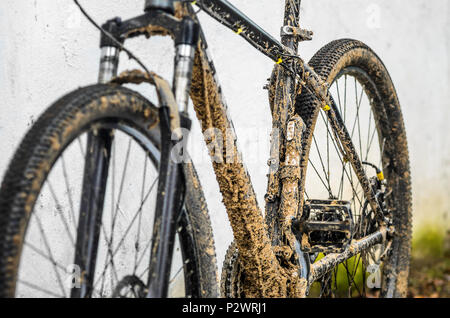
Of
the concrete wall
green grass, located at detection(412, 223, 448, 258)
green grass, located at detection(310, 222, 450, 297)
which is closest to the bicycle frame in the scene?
the concrete wall

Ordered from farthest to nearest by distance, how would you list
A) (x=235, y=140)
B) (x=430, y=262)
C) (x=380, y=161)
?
1. (x=430, y=262)
2. (x=380, y=161)
3. (x=235, y=140)

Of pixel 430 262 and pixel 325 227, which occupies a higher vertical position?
pixel 430 262

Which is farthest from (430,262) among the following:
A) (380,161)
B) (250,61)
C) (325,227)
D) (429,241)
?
(325,227)

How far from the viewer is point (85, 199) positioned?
2.31 feet

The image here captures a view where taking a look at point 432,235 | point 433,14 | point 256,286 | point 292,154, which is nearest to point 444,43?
point 433,14

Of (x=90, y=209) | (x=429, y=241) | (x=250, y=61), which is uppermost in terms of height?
(x=250, y=61)

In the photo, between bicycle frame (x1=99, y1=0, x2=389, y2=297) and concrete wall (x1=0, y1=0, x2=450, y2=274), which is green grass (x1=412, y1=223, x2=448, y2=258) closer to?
concrete wall (x1=0, y1=0, x2=450, y2=274)

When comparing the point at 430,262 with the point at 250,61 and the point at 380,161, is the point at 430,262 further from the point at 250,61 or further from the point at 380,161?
the point at 250,61

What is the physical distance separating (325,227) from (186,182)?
1.43 ft

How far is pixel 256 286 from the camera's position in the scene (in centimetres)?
96

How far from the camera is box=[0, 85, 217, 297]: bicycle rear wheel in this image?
533 millimetres

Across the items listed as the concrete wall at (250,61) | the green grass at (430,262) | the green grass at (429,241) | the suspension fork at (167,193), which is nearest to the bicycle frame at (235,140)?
the suspension fork at (167,193)

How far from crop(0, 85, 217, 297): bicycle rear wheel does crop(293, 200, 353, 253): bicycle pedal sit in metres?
0.25
